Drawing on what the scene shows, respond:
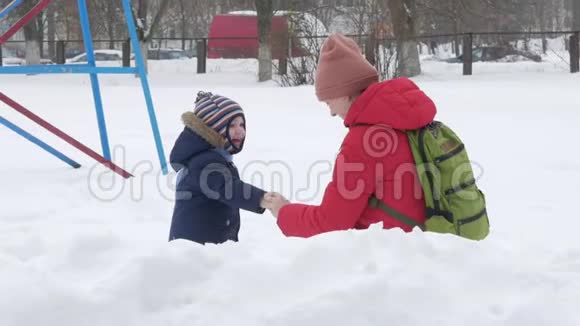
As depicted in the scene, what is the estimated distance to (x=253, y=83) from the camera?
19.8 meters

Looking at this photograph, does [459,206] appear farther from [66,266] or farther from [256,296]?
[66,266]

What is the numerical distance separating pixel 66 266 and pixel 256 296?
1.97 ft

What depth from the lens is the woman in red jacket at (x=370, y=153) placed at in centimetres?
220

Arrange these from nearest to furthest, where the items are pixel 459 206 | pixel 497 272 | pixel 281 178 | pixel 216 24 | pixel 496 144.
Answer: pixel 497 272 < pixel 459 206 < pixel 281 178 < pixel 496 144 < pixel 216 24

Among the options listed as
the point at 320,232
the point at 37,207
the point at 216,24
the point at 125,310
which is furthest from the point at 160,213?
the point at 216,24

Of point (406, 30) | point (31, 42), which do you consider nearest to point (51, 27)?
point (31, 42)

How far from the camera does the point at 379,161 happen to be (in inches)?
86.4

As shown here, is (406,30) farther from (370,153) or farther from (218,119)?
(370,153)

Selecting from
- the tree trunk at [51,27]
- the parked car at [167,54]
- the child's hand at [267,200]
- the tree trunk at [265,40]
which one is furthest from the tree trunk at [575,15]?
the child's hand at [267,200]

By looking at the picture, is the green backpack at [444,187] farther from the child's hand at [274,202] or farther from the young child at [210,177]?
the young child at [210,177]

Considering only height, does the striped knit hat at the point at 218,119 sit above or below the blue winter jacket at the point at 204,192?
above

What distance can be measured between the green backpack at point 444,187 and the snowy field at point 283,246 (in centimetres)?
10

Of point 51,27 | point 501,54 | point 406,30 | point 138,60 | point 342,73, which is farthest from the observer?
point 51,27

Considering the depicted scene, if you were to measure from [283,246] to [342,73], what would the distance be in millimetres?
589
